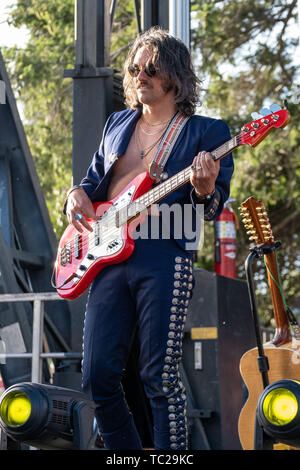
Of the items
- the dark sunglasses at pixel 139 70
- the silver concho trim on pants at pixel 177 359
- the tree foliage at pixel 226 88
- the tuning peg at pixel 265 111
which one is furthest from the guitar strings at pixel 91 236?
the tree foliage at pixel 226 88

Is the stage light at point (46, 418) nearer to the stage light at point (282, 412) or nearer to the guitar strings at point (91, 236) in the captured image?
the stage light at point (282, 412)

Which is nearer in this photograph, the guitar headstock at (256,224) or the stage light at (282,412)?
the stage light at (282,412)

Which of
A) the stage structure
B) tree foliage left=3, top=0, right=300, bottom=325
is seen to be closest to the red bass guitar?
the stage structure

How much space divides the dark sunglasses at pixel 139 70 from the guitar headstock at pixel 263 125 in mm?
426

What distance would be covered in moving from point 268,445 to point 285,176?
854cm

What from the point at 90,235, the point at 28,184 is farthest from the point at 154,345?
the point at 28,184

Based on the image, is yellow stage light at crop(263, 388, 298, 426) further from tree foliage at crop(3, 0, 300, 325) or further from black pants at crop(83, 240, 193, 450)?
tree foliage at crop(3, 0, 300, 325)

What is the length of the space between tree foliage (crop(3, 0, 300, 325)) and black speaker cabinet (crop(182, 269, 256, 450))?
5816 millimetres

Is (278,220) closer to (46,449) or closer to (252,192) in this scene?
(252,192)

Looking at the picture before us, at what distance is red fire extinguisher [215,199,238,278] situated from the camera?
6.30 m

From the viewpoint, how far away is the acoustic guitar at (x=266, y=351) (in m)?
3.66

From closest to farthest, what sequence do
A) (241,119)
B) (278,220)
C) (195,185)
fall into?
(195,185) < (241,119) < (278,220)

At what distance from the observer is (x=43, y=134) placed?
35.8 feet

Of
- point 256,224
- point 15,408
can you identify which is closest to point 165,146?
point 256,224
